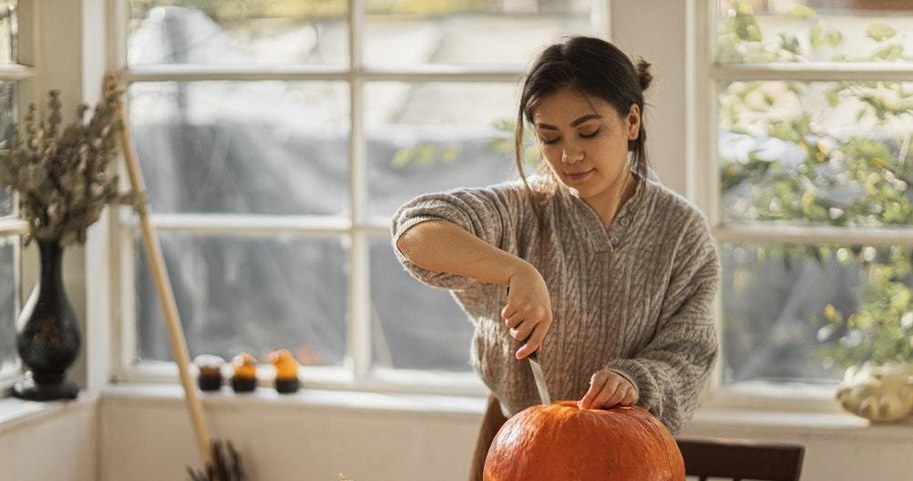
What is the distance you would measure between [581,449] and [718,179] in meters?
1.36

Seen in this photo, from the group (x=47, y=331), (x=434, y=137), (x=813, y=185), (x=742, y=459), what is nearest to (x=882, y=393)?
(x=813, y=185)

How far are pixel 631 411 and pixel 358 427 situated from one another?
133cm

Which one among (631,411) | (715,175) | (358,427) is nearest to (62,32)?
(358,427)

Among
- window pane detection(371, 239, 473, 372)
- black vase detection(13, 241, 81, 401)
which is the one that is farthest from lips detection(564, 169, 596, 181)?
black vase detection(13, 241, 81, 401)

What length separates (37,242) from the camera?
265 cm

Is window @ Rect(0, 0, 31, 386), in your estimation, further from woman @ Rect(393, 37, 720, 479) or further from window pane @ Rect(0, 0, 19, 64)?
woman @ Rect(393, 37, 720, 479)

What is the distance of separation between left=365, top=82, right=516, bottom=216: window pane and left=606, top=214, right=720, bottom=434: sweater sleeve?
3.20ft

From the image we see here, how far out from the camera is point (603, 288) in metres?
1.77

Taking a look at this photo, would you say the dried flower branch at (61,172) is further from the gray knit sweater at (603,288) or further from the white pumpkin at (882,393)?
the white pumpkin at (882,393)

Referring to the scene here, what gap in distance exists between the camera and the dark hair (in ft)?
5.35

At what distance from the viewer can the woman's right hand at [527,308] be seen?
1.39 meters

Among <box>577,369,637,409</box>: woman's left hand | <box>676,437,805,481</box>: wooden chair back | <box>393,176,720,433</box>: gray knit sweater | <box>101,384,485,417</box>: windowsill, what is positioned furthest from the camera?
<box>101,384,485,417</box>: windowsill

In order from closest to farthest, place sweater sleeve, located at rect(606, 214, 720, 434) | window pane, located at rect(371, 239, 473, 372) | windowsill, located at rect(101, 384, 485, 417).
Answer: sweater sleeve, located at rect(606, 214, 720, 434) → windowsill, located at rect(101, 384, 485, 417) → window pane, located at rect(371, 239, 473, 372)

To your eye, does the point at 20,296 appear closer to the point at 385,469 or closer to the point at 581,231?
the point at 385,469
